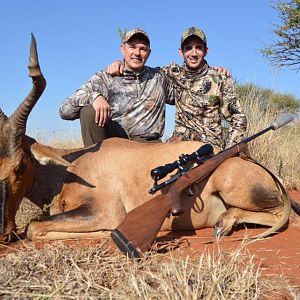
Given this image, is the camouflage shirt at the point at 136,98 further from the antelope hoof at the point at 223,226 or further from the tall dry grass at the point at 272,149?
the tall dry grass at the point at 272,149

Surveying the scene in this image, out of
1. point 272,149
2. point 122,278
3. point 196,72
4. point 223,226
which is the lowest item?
point 272,149

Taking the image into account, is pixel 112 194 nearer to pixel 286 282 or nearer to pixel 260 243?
pixel 260 243

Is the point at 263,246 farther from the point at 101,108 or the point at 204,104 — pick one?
the point at 204,104

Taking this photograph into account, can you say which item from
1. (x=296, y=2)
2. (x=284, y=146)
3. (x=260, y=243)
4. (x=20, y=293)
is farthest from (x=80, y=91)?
(x=296, y=2)

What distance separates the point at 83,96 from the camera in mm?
5898

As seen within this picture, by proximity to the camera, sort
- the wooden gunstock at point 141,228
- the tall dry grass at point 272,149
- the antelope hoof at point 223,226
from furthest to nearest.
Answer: the tall dry grass at point 272,149 → the antelope hoof at point 223,226 → the wooden gunstock at point 141,228

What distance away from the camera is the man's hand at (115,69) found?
20.5ft

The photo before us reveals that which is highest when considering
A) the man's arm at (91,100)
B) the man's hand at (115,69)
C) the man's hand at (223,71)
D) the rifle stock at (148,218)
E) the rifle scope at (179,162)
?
A: the man's hand at (115,69)

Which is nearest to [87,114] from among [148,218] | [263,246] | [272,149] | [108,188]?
[108,188]

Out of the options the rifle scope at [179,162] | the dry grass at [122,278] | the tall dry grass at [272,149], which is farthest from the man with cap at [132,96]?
the dry grass at [122,278]

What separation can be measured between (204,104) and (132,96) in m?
0.98

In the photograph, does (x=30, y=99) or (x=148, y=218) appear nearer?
(x=148, y=218)

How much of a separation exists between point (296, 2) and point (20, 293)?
1324 cm

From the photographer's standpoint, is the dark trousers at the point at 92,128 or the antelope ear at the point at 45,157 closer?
the antelope ear at the point at 45,157
